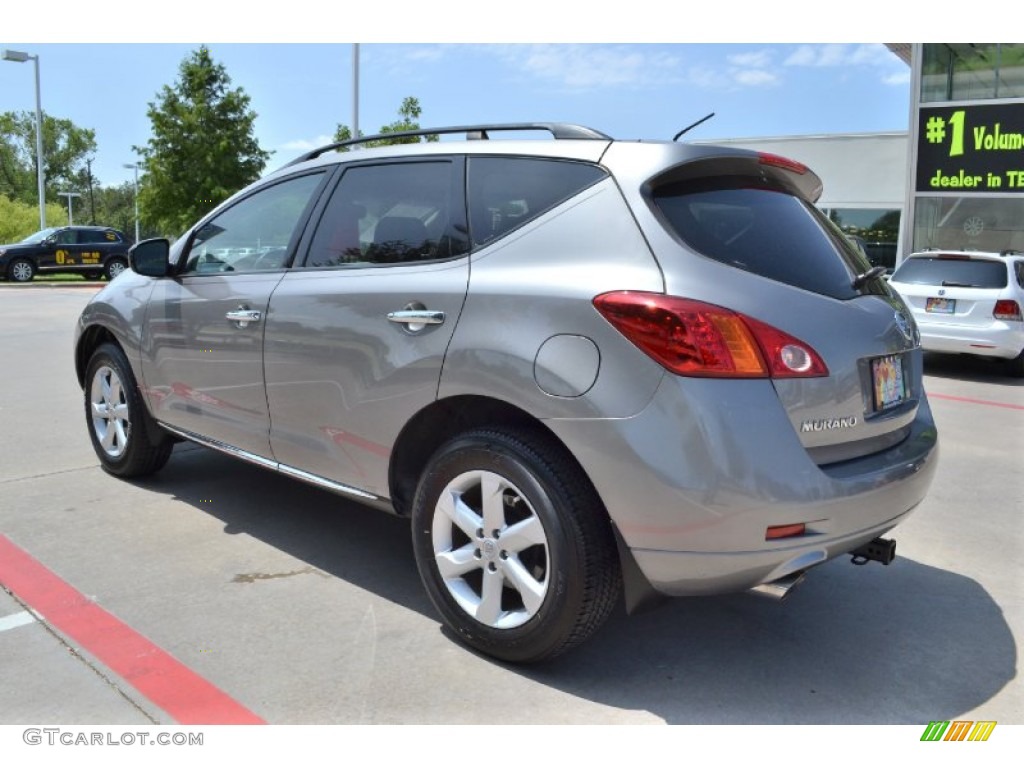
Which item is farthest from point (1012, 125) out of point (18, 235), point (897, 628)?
point (18, 235)

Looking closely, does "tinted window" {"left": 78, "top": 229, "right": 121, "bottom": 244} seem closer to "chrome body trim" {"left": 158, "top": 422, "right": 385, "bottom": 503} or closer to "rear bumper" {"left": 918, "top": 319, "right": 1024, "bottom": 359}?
"rear bumper" {"left": 918, "top": 319, "right": 1024, "bottom": 359}

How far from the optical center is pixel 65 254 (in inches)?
1030

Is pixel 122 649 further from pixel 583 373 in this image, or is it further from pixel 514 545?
pixel 583 373

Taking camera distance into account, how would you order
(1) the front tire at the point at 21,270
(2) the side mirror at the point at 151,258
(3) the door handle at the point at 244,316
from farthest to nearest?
(1) the front tire at the point at 21,270 < (2) the side mirror at the point at 151,258 < (3) the door handle at the point at 244,316

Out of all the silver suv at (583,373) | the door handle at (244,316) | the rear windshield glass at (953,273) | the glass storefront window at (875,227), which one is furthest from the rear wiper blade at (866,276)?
the glass storefront window at (875,227)

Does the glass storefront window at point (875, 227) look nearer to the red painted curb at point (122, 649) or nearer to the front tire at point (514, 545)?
the front tire at point (514, 545)

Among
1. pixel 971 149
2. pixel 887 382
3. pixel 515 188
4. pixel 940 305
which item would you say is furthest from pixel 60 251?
pixel 887 382

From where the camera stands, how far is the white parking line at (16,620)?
3229mm

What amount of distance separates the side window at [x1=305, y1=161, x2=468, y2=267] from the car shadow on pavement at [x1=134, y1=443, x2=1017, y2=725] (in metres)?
1.36

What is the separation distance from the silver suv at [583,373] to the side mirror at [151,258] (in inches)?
33.4

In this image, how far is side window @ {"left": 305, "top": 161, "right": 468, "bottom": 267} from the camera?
10.9ft

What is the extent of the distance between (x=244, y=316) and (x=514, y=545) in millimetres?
1760

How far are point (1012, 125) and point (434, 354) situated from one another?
58.9 ft

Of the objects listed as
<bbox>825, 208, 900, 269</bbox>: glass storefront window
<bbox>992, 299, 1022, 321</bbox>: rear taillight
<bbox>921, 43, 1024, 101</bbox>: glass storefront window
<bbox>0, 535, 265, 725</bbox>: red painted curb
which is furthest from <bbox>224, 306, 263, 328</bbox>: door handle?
<bbox>825, 208, 900, 269</bbox>: glass storefront window
